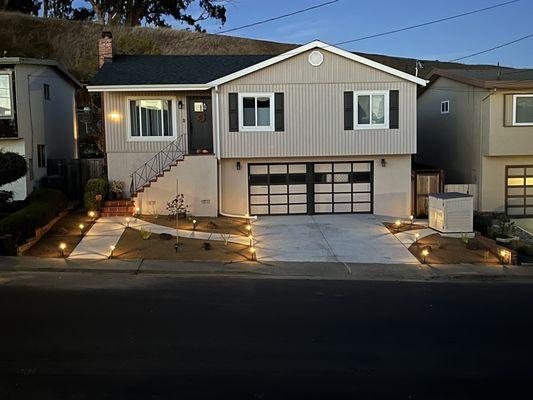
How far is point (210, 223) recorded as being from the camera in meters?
20.8

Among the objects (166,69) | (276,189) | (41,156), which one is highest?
(166,69)

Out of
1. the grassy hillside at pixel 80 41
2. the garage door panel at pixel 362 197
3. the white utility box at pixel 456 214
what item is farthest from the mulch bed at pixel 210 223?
the grassy hillside at pixel 80 41

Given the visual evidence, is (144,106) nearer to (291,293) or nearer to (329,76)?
(329,76)

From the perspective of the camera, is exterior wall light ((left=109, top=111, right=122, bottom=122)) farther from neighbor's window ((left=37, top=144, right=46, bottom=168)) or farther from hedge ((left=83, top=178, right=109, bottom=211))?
neighbor's window ((left=37, top=144, right=46, bottom=168))

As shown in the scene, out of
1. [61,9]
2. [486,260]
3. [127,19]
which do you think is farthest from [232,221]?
[61,9]

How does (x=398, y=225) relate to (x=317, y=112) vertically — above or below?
below

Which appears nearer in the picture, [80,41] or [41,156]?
[41,156]

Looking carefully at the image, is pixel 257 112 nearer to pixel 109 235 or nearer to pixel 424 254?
pixel 109 235

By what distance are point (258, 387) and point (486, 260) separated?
1156 centimetres

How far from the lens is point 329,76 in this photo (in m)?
22.7

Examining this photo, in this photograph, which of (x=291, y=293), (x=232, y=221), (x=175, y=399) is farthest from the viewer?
(x=232, y=221)

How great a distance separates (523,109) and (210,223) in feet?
42.8

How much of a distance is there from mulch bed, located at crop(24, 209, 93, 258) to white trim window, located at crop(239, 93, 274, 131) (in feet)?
21.9

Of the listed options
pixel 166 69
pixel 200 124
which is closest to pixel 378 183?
pixel 200 124
